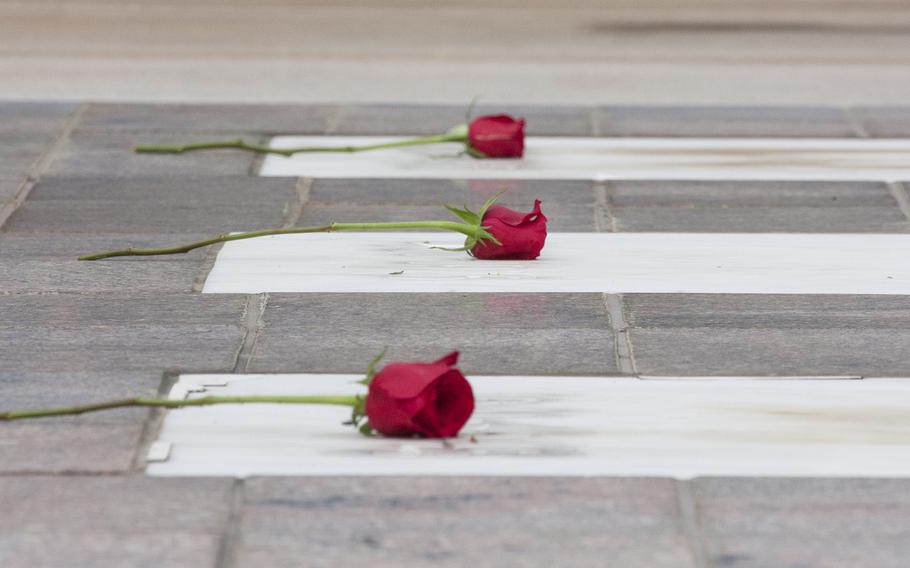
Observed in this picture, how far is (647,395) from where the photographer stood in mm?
1902

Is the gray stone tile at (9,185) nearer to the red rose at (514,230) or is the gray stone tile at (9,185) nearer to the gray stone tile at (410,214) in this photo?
the gray stone tile at (410,214)

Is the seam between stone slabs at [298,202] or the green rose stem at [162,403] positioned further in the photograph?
the seam between stone slabs at [298,202]

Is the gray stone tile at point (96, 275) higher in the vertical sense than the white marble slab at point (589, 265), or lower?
higher

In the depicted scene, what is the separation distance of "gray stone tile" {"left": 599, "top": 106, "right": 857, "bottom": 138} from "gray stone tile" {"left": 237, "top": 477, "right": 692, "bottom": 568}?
6.50 feet

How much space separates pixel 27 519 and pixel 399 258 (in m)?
1.09

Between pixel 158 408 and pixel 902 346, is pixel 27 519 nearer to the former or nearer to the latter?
pixel 158 408

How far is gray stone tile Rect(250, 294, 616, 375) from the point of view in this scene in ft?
6.60

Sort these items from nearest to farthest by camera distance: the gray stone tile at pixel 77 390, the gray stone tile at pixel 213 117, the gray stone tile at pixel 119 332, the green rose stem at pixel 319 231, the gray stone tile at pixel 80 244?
the gray stone tile at pixel 77 390 → the gray stone tile at pixel 119 332 → the green rose stem at pixel 319 231 → the gray stone tile at pixel 80 244 → the gray stone tile at pixel 213 117

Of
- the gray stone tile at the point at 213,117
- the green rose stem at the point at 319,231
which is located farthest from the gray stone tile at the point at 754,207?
the gray stone tile at the point at 213,117

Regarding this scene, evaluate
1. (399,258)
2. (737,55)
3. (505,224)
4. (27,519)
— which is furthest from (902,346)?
(737,55)

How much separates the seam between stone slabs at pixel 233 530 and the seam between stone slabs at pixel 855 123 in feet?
7.56

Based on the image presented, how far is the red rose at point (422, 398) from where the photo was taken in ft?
5.39

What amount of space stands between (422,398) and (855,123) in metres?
2.29

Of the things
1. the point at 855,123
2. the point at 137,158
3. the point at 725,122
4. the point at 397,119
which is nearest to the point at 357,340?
the point at 137,158
